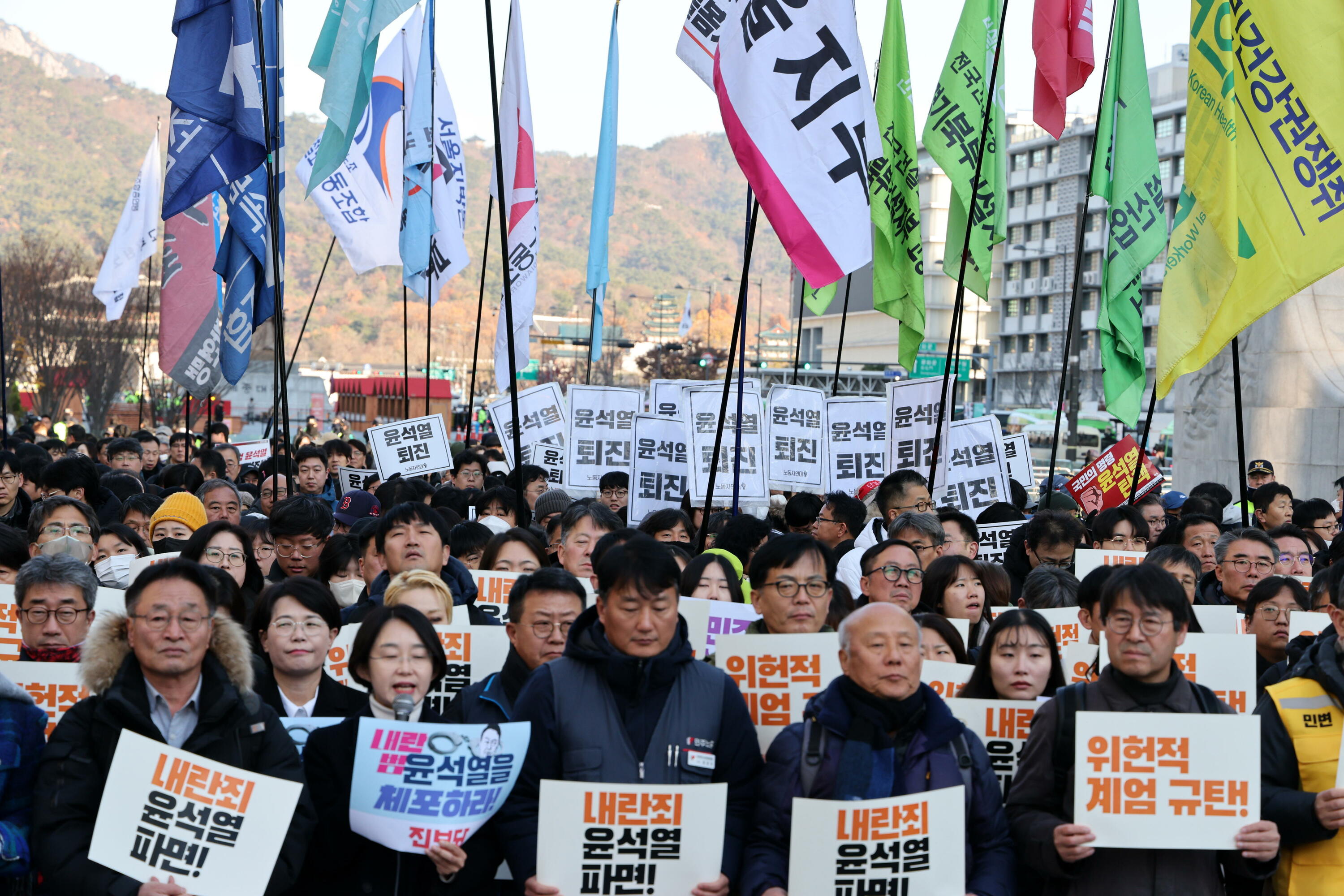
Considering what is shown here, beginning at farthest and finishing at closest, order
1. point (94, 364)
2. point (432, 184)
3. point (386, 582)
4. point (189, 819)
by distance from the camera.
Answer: point (94, 364), point (432, 184), point (386, 582), point (189, 819)

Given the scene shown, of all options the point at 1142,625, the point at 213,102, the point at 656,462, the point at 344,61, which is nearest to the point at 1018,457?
the point at 656,462

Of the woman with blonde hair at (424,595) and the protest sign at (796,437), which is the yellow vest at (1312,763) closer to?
the woman with blonde hair at (424,595)

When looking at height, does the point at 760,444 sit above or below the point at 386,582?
above

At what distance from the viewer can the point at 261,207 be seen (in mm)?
10391

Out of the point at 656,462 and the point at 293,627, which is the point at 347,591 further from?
the point at 656,462

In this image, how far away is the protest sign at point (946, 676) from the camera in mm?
5066

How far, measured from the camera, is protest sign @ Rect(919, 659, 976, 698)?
5.07 m

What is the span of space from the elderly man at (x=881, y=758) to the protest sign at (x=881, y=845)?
0.06m

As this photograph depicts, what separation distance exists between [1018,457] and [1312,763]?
7669 mm

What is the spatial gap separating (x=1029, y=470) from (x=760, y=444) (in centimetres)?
250

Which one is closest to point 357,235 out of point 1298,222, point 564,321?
point 1298,222

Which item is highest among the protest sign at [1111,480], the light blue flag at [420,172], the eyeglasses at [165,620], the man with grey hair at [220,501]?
the light blue flag at [420,172]

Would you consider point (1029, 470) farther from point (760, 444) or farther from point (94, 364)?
point (94, 364)

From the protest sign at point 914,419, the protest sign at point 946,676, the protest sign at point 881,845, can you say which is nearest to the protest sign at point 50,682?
the protest sign at point 881,845
